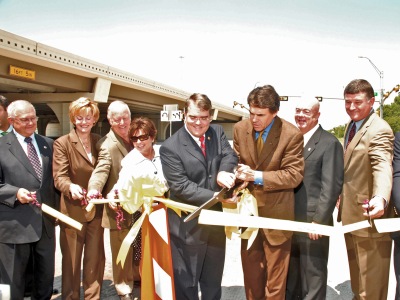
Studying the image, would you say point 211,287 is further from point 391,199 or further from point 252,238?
point 391,199

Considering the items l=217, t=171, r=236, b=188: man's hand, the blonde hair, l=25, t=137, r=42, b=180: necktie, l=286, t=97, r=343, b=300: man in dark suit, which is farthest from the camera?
the blonde hair

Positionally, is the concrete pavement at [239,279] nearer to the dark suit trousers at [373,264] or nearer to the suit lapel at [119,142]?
the dark suit trousers at [373,264]

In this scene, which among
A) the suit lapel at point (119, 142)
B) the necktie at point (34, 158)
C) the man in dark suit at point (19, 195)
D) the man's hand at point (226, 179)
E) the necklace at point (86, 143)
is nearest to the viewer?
the man's hand at point (226, 179)

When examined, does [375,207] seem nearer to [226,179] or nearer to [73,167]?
[226,179]

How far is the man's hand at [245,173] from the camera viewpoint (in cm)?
294

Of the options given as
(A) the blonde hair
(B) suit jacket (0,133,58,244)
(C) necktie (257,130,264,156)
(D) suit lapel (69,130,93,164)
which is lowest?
(B) suit jacket (0,133,58,244)

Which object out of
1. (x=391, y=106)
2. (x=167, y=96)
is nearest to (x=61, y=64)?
(x=167, y=96)

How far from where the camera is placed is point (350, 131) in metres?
3.48

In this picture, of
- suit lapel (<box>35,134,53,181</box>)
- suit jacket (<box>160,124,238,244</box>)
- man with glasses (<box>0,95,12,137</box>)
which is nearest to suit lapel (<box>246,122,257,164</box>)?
suit jacket (<box>160,124,238,244</box>)

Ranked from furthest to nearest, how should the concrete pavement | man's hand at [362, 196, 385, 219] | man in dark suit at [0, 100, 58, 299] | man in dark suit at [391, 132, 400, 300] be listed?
the concrete pavement, man in dark suit at [0, 100, 58, 299], man in dark suit at [391, 132, 400, 300], man's hand at [362, 196, 385, 219]

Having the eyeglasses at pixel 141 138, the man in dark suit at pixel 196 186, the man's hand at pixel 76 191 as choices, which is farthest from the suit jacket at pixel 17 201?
the man in dark suit at pixel 196 186

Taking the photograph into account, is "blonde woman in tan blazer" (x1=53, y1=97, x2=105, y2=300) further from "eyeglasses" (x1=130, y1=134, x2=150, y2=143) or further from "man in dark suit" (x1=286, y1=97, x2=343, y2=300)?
"man in dark suit" (x1=286, y1=97, x2=343, y2=300)

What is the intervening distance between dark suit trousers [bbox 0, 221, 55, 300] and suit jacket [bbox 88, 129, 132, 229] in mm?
587

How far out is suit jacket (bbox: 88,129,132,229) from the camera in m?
3.46
